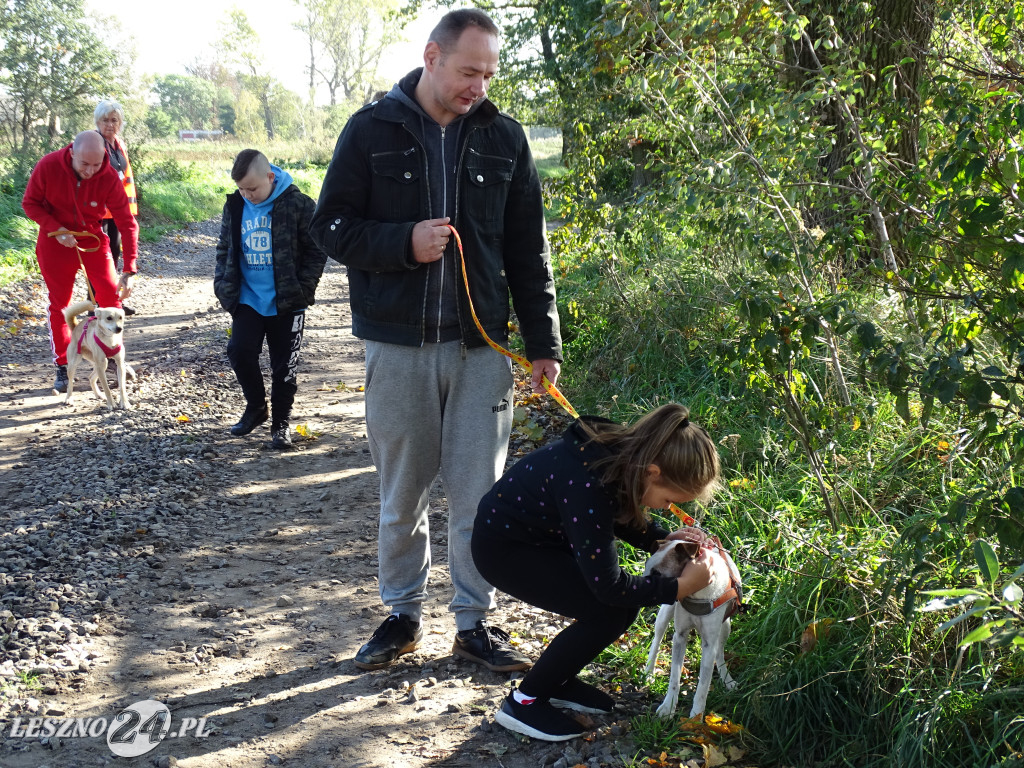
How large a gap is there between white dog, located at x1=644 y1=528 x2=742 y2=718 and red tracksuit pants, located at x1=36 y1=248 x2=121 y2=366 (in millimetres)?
6317

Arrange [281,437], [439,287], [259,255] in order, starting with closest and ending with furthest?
[439,287] < [259,255] < [281,437]

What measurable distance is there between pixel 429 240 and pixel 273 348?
3475mm

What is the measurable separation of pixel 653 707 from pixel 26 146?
71.6 feet

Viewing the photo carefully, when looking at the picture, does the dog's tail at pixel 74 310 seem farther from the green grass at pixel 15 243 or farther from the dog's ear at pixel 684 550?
the dog's ear at pixel 684 550

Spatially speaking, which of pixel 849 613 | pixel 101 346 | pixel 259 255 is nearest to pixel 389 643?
pixel 849 613

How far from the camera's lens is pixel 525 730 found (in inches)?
120

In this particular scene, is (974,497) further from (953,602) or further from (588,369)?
(588,369)

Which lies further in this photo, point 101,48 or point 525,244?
point 101,48

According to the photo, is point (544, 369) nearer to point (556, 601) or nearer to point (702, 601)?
point (556, 601)

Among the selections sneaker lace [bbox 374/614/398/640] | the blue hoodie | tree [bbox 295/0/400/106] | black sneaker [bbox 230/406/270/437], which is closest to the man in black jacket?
sneaker lace [bbox 374/614/398/640]

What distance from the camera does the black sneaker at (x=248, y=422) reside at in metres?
6.54

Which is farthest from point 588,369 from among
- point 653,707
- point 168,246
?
point 168,246

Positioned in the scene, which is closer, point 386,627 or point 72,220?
point 386,627

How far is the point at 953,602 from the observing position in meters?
1.65
